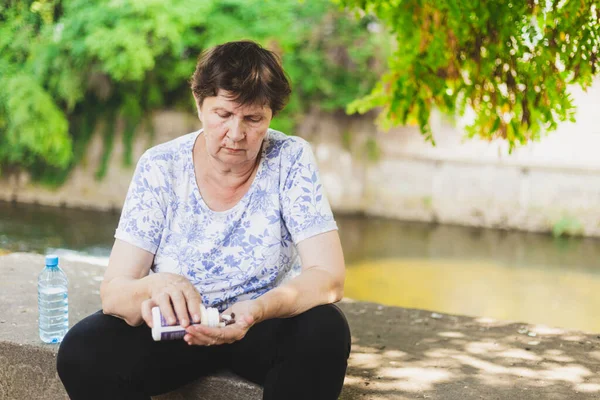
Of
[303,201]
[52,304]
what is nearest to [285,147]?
[303,201]

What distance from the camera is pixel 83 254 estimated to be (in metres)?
8.75

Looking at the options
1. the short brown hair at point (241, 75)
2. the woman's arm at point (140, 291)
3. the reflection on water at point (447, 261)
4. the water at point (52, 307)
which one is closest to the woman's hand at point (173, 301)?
the woman's arm at point (140, 291)

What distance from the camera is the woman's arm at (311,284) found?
1796 mm

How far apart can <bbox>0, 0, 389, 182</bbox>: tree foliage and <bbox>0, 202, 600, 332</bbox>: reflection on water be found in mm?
1323

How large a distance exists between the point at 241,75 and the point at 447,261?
7.67 meters

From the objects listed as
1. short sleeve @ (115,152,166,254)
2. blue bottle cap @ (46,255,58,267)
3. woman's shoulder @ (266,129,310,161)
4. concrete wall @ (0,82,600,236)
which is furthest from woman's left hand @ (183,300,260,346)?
concrete wall @ (0,82,600,236)

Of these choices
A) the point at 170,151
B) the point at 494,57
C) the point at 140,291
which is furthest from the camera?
the point at 494,57

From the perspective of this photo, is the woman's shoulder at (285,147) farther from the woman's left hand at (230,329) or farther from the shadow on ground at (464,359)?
the shadow on ground at (464,359)

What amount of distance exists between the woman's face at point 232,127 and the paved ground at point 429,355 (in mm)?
799

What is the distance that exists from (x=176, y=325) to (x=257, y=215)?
0.45 metres

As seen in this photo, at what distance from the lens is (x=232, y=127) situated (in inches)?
74.4

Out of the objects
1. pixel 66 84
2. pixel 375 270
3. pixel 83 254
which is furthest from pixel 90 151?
pixel 375 270

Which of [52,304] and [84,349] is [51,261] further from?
[84,349]

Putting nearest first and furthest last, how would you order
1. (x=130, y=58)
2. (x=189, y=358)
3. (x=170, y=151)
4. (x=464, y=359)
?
(x=189, y=358), (x=170, y=151), (x=464, y=359), (x=130, y=58)
